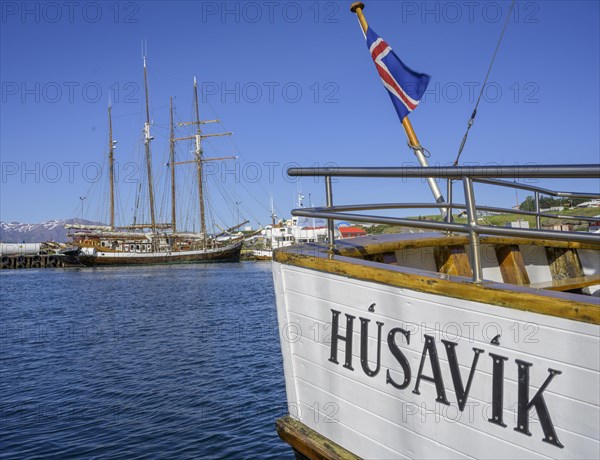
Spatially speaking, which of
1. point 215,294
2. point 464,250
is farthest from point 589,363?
point 215,294

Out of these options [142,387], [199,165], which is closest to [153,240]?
[199,165]

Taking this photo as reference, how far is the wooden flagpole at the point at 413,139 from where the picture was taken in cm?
527

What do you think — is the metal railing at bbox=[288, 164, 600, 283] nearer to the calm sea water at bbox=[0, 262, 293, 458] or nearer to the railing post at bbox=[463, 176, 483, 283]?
the railing post at bbox=[463, 176, 483, 283]

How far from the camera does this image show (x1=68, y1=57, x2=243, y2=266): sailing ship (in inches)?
3000

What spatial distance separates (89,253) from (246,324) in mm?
63425

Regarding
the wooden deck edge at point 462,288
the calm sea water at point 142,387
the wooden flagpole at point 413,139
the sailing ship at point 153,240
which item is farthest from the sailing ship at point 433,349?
the sailing ship at point 153,240

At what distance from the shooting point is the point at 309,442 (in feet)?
12.5

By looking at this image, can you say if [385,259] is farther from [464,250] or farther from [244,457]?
[244,457]

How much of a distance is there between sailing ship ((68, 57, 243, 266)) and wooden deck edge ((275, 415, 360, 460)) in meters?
74.9

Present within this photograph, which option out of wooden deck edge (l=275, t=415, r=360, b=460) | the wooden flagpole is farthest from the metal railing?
wooden deck edge (l=275, t=415, r=360, b=460)

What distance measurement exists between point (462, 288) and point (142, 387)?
886cm

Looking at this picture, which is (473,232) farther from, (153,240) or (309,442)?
(153,240)

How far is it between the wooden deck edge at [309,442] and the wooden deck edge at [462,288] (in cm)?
124

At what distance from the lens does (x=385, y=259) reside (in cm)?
445
